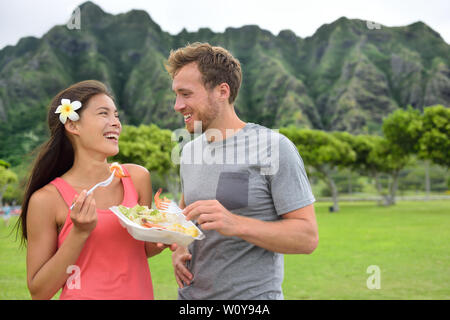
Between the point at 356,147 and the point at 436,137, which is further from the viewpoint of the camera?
the point at 356,147

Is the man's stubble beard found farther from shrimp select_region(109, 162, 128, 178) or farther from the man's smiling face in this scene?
shrimp select_region(109, 162, 128, 178)

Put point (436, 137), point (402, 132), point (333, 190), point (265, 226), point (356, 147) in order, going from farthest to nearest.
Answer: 1. point (356, 147)
2. point (333, 190)
3. point (402, 132)
4. point (436, 137)
5. point (265, 226)

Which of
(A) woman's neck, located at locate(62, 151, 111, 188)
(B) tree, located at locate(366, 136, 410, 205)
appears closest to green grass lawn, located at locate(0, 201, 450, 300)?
(A) woman's neck, located at locate(62, 151, 111, 188)

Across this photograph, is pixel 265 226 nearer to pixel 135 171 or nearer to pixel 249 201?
pixel 249 201

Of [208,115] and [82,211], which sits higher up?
[208,115]

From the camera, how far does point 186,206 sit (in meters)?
2.60

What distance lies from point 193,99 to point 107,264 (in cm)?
122

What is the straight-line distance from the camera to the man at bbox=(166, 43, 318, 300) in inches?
91.8

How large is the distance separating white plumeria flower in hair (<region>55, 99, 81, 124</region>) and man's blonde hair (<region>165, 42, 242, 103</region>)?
2.39 feet

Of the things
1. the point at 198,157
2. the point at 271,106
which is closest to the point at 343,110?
the point at 271,106

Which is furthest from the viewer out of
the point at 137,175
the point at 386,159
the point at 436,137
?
the point at 386,159

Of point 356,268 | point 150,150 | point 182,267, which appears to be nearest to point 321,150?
point 150,150
